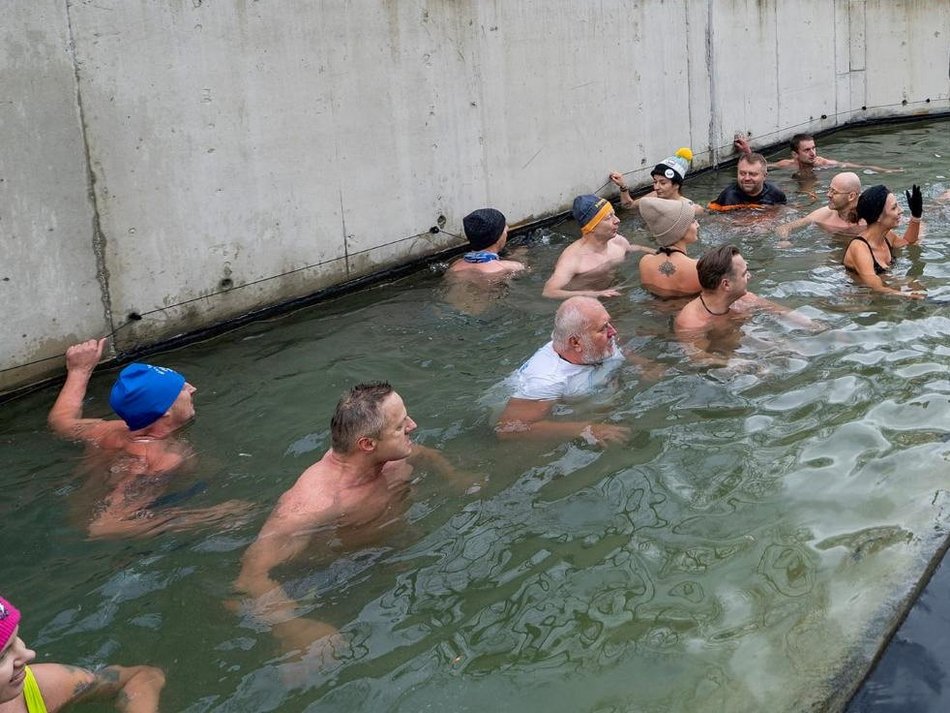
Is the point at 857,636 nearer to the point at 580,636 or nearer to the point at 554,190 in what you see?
the point at 580,636

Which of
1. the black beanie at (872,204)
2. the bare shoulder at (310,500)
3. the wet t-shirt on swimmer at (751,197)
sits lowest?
the bare shoulder at (310,500)

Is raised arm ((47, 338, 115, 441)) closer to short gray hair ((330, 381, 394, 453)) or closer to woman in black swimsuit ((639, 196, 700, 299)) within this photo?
short gray hair ((330, 381, 394, 453))

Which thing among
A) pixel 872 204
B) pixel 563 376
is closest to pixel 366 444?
pixel 563 376

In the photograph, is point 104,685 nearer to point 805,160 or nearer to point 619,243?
point 619,243

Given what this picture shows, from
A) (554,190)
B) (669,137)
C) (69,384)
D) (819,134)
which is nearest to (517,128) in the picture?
(554,190)

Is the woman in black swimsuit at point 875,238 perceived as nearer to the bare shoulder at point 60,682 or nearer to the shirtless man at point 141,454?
the shirtless man at point 141,454

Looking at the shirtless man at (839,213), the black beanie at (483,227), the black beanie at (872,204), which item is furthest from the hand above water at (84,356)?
the shirtless man at (839,213)

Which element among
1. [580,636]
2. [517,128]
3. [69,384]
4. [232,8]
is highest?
[232,8]

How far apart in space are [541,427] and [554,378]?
36 cm

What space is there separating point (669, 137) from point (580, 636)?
10.6 m

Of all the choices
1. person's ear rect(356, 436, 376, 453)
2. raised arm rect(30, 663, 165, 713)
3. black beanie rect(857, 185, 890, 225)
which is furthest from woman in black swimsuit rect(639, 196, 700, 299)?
raised arm rect(30, 663, 165, 713)

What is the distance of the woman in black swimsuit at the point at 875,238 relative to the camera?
796 centimetres

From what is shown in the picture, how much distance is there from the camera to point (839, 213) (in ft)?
31.8

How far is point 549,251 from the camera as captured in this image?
10.3m
